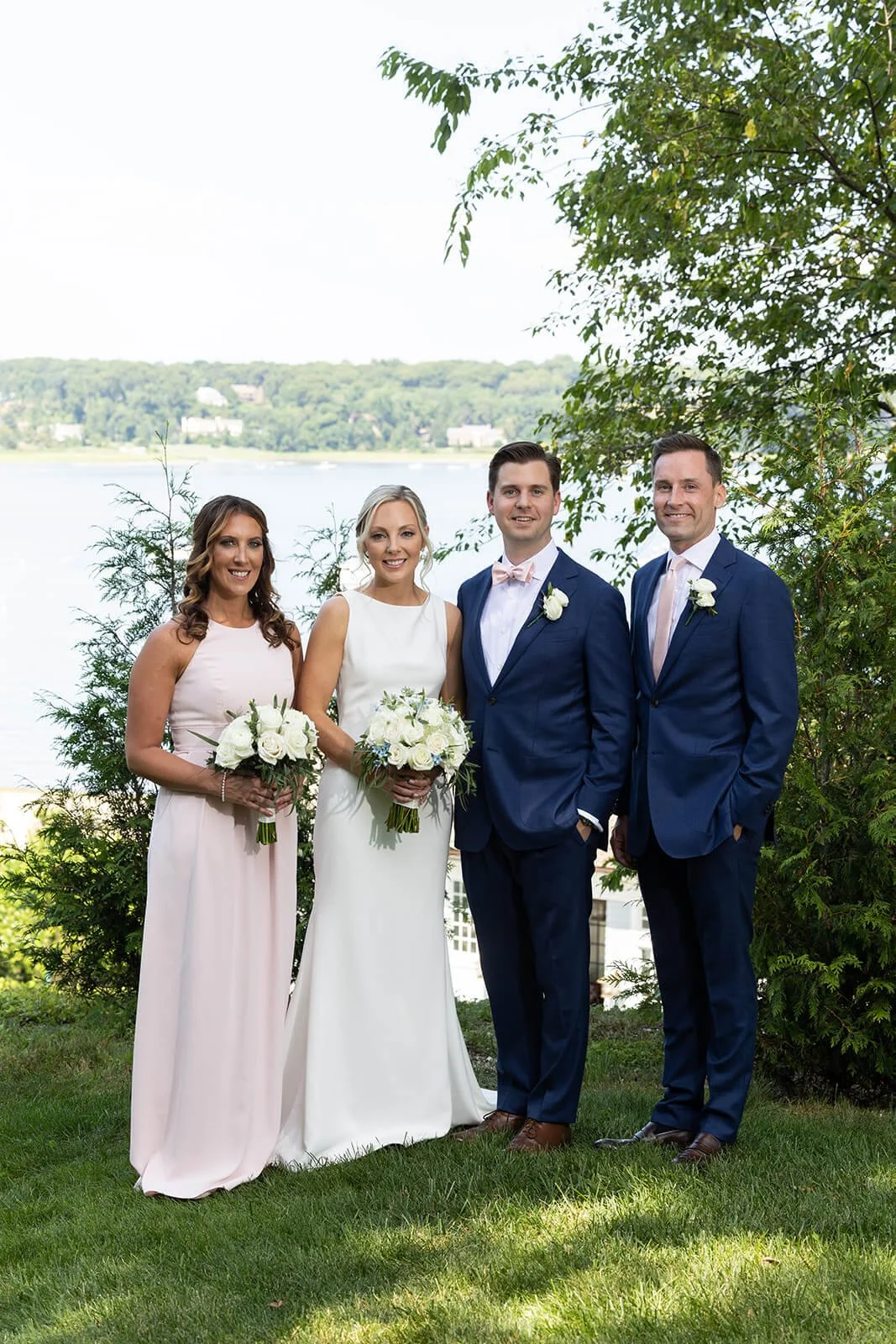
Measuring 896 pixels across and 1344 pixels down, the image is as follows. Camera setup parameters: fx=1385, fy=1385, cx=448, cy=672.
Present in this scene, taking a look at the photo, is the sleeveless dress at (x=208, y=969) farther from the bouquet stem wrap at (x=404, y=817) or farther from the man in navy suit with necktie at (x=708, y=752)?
the man in navy suit with necktie at (x=708, y=752)

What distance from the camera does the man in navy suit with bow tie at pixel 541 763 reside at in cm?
490

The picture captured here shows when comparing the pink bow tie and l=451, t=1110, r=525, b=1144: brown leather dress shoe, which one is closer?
the pink bow tie

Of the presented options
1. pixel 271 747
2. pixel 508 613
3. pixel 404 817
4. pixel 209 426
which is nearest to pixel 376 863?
pixel 404 817

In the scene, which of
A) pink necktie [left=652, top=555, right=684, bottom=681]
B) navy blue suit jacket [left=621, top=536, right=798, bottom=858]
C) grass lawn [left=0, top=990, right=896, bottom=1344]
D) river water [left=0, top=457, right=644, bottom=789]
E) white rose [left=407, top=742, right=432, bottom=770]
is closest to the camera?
grass lawn [left=0, top=990, right=896, bottom=1344]

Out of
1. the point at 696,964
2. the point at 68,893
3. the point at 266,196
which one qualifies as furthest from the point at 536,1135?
the point at 266,196

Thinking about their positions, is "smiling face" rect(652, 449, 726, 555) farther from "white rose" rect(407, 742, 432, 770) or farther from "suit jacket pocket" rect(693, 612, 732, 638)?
"white rose" rect(407, 742, 432, 770)

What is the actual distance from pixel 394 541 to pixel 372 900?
53.8 inches

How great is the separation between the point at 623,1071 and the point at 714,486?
3700 mm

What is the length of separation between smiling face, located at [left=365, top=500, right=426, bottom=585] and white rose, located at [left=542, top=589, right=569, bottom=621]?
0.59m

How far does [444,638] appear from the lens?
5.30 meters

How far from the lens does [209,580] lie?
509 centimetres

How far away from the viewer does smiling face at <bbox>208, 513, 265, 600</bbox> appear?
16.3 feet

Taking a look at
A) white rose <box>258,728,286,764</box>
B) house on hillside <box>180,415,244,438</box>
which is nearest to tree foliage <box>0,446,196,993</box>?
white rose <box>258,728,286,764</box>

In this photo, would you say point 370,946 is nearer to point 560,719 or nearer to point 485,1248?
point 560,719
